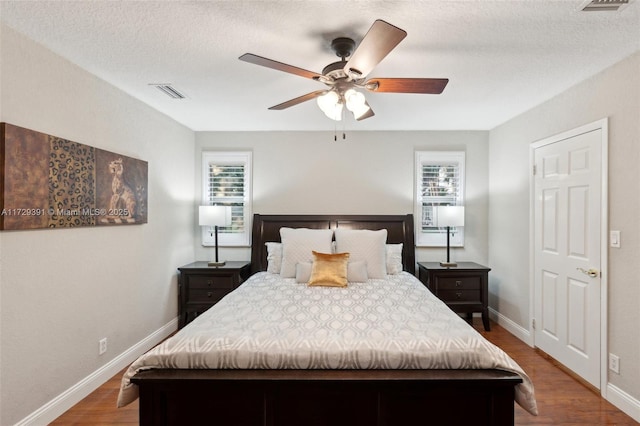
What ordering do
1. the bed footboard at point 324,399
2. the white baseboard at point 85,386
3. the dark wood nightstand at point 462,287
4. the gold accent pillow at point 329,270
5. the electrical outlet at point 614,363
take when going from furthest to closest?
1. the dark wood nightstand at point 462,287
2. the gold accent pillow at point 329,270
3. the electrical outlet at point 614,363
4. the white baseboard at point 85,386
5. the bed footboard at point 324,399

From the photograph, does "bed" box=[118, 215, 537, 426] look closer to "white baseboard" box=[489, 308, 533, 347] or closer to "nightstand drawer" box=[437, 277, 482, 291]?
"nightstand drawer" box=[437, 277, 482, 291]

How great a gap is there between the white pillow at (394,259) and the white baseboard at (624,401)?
1881mm

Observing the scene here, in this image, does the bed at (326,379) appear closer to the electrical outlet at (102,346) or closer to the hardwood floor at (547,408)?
the hardwood floor at (547,408)

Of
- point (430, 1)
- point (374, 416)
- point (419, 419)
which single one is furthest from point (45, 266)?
point (430, 1)

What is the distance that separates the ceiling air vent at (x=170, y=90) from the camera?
9.00 feet

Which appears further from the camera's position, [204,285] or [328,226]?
[328,226]

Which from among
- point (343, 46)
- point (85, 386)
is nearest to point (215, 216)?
point (85, 386)

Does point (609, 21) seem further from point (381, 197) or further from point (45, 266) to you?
point (45, 266)

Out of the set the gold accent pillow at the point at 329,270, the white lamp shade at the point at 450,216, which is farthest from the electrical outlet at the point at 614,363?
the gold accent pillow at the point at 329,270

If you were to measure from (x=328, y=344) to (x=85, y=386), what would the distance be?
207 centimetres

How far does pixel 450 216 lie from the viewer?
3.78m

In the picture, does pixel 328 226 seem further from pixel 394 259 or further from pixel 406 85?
pixel 406 85

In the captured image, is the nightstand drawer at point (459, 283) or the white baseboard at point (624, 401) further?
the nightstand drawer at point (459, 283)

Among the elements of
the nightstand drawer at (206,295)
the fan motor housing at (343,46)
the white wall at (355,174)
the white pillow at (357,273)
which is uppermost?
the fan motor housing at (343,46)
